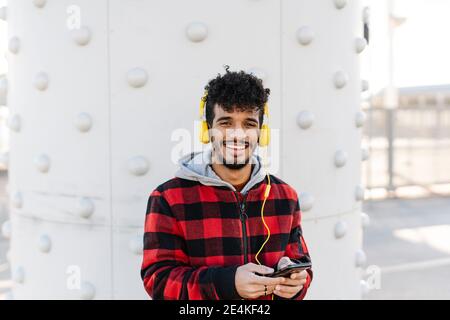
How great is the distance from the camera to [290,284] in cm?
162

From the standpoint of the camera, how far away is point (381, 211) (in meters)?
8.57

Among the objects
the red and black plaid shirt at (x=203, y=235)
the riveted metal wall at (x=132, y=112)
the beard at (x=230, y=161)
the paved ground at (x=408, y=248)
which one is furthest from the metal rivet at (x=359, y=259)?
the paved ground at (x=408, y=248)

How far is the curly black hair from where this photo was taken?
170 centimetres

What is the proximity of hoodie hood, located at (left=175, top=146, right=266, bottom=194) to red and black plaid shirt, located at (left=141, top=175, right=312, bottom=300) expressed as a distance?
0.9 inches

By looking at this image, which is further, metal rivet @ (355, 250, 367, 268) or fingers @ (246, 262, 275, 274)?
metal rivet @ (355, 250, 367, 268)

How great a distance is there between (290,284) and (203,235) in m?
0.30

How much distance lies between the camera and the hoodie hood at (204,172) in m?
1.74

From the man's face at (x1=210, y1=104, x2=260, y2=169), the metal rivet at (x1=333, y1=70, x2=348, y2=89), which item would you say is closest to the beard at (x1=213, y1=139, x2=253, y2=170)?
the man's face at (x1=210, y1=104, x2=260, y2=169)

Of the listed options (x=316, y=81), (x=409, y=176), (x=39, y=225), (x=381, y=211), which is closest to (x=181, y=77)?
(x=316, y=81)

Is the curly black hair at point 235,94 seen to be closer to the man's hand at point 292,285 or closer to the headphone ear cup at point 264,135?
the headphone ear cup at point 264,135

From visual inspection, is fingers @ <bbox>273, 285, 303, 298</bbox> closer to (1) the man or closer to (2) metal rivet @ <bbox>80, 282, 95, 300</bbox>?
(1) the man

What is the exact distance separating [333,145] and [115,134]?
0.97 metres

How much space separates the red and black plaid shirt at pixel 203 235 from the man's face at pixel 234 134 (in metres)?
0.11

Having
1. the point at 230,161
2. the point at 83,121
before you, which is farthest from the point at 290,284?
the point at 83,121
